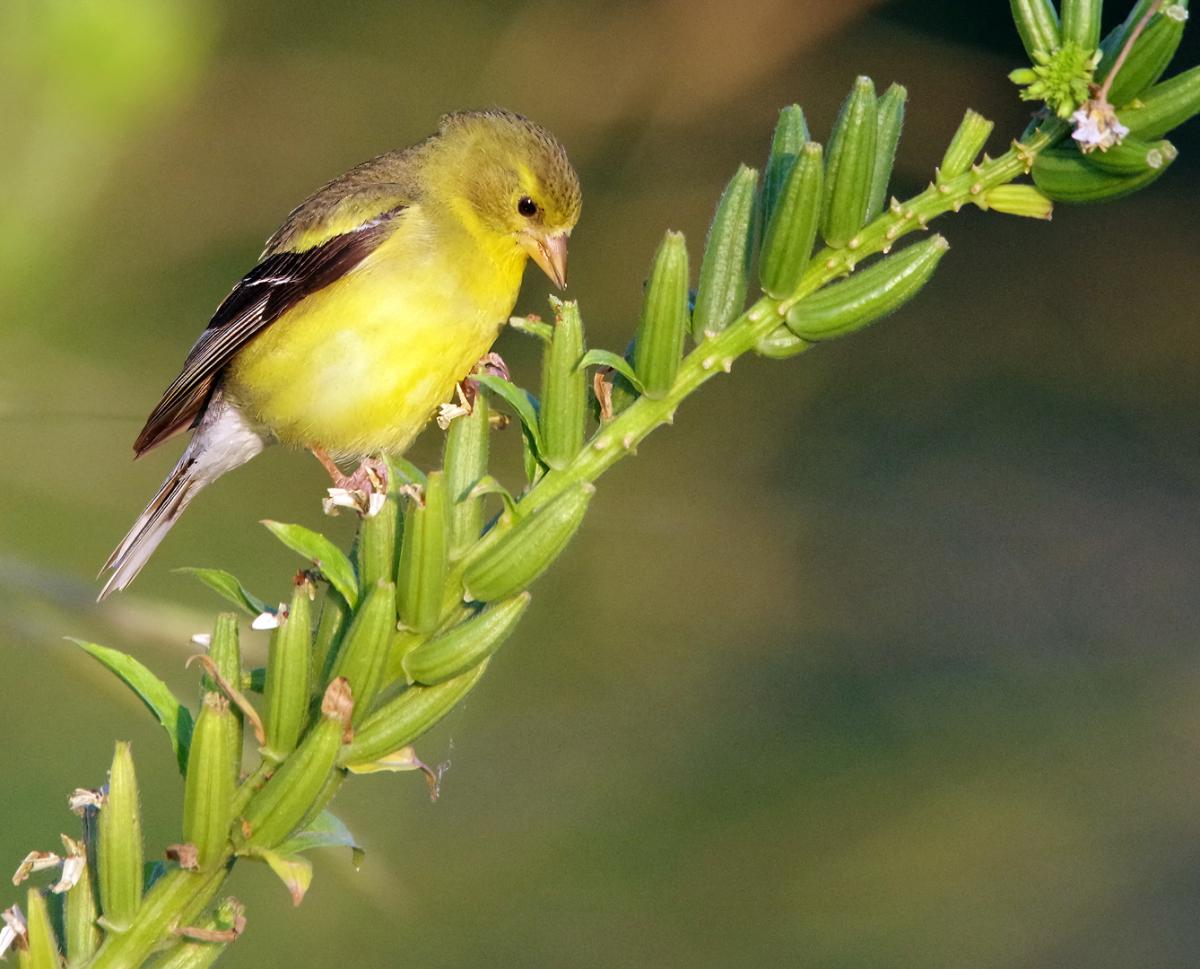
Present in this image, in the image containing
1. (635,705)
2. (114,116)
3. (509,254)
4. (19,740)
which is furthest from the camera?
(509,254)

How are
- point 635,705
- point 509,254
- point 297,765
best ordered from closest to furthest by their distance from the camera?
point 297,765, point 635,705, point 509,254

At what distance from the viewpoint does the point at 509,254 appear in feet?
8.39

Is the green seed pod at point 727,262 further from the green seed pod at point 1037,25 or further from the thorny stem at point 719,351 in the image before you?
the green seed pod at point 1037,25

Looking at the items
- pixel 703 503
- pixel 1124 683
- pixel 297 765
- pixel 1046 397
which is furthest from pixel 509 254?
pixel 297 765

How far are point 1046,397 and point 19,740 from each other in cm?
157

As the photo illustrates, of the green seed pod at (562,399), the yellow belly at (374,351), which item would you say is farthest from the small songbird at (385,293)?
the green seed pod at (562,399)

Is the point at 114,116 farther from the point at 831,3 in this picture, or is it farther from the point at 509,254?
the point at 509,254

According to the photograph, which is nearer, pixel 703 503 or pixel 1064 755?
pixel 1064 755

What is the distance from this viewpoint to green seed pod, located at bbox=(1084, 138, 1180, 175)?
86 cm

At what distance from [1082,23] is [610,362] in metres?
0.35

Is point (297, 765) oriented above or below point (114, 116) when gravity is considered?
below

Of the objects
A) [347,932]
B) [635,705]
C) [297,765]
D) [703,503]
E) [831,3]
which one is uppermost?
[831,3]

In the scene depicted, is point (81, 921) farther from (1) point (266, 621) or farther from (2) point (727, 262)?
(2) point (727, 262)

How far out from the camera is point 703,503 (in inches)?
86.1
